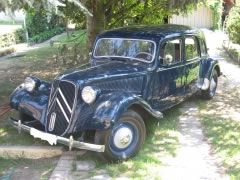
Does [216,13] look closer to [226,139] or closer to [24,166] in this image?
[226,139]

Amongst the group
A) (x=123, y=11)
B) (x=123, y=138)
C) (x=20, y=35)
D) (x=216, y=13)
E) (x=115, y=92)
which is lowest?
(x=123, y=138)

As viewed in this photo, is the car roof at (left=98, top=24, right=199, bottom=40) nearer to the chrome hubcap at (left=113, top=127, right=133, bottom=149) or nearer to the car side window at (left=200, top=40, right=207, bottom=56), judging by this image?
the car side window at (left=200, top=40, right=207, bottom=56)

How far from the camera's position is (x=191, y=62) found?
→ 8.45m

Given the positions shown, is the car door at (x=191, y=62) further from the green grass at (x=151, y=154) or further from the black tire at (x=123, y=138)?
the black tire at (x=123, y=138)

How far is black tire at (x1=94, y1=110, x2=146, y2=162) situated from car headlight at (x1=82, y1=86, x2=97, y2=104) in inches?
18.7

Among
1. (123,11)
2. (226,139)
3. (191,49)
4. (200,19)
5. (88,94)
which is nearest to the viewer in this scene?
(88,94)

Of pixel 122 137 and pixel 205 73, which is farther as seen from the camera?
pixel 205 73

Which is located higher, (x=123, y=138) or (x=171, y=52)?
(x=171, y=52)

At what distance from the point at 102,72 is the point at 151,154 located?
1.45 metres

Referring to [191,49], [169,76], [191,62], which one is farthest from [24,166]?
[191,49]

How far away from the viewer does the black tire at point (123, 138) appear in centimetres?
600

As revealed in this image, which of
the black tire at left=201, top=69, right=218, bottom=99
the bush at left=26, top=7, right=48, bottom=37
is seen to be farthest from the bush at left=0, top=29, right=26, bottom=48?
the black tire at left=201, top=69, right=218, bottom=99

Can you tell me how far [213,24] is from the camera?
29.9 meters

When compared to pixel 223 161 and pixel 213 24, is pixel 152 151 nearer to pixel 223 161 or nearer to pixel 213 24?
pixel 223 161
